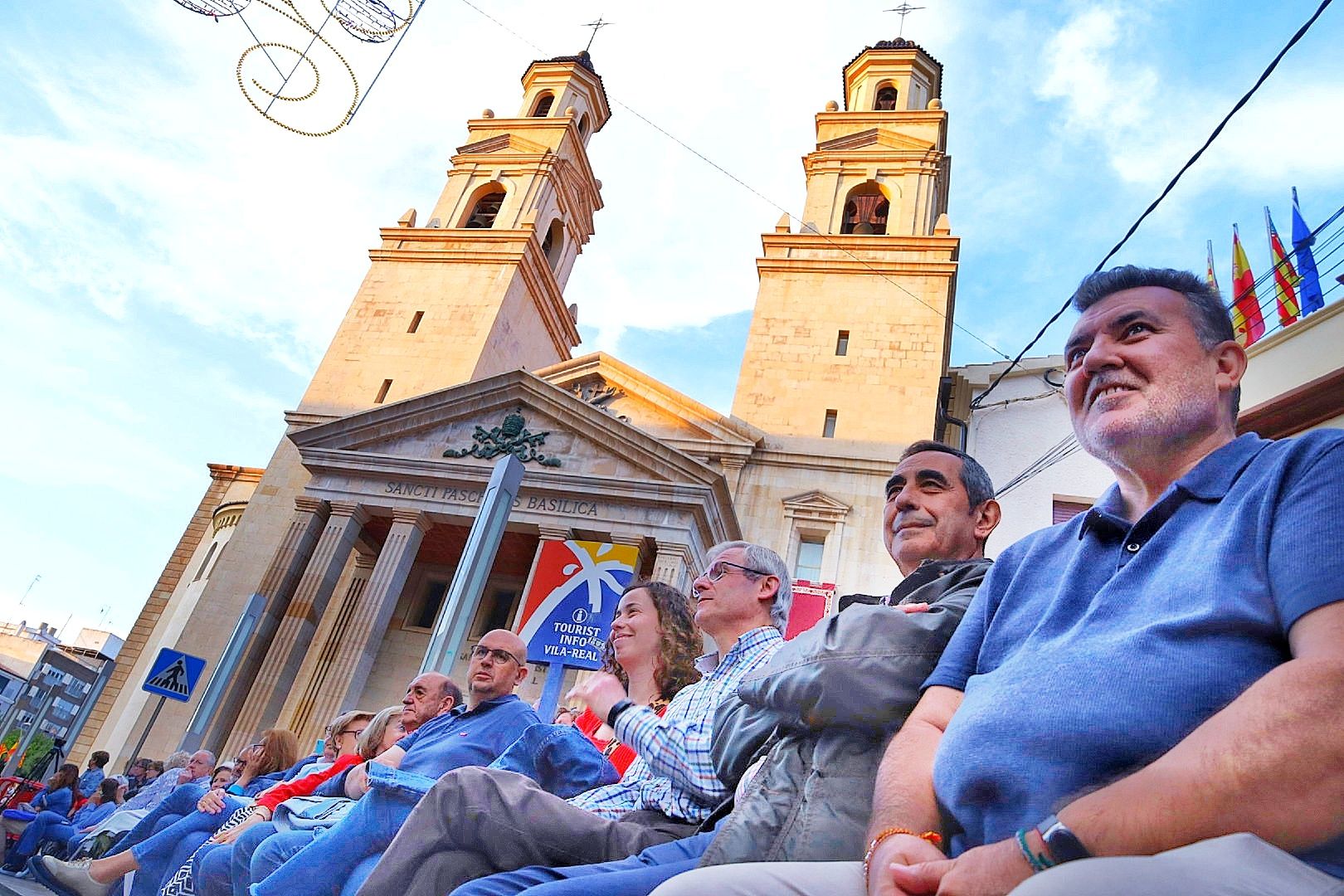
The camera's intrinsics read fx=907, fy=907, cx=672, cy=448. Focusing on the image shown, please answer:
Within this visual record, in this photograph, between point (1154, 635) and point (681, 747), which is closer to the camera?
point (1154, 635)

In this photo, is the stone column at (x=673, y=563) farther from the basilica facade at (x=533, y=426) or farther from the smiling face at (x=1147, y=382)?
the smiling face at (x=1147, y=382)

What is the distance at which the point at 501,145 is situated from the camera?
92.5 ft

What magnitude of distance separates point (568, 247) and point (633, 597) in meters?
26.6

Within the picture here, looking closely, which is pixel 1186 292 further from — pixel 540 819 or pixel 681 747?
pixel 540 819

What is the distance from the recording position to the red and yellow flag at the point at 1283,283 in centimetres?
1228

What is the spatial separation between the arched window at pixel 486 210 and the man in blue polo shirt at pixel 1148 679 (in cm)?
2632

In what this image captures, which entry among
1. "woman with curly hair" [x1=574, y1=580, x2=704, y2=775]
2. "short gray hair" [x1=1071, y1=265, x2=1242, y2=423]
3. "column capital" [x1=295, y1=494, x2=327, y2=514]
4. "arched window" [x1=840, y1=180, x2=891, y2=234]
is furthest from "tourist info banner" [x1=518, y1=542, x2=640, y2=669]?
"arched window" [x1=840, y1=180, x2=891, y2=234]

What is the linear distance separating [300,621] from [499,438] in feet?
15.4

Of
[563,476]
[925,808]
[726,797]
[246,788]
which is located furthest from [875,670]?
[563,476]

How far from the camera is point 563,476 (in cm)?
1584

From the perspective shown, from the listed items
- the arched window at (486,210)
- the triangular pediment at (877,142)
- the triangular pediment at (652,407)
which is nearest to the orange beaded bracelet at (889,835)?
the triangular pediment at (652,407)

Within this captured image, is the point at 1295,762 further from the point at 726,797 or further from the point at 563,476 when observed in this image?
the point at 563,476

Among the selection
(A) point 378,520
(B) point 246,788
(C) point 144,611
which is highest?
(A) point 378,520

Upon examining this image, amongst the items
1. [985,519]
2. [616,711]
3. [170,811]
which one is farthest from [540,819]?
[170,811]
